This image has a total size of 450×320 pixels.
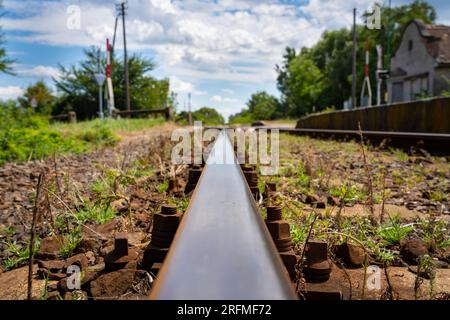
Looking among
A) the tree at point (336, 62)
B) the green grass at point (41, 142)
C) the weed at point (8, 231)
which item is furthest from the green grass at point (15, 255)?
the tree at point (336, 62)

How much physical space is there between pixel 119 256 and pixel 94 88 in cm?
4086

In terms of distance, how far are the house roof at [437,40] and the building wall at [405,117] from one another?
18.7 metres

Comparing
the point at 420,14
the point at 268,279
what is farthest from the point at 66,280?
the point at 420,14

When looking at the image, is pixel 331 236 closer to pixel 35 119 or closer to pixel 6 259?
pixel 6 259

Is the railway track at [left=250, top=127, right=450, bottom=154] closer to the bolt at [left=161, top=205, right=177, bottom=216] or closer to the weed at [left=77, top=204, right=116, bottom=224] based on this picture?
the weed at [left=77, top=204, right=116, bottom=224]

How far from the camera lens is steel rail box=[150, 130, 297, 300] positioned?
Result: 2.70 ft

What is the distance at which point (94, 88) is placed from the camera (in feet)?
132

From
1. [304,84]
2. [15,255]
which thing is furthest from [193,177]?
[304,84]

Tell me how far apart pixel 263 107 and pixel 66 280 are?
108m

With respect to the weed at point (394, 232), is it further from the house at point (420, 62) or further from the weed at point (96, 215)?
the house at point (420, 62)

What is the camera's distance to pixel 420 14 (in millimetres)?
57938

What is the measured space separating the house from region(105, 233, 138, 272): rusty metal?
89.7ft

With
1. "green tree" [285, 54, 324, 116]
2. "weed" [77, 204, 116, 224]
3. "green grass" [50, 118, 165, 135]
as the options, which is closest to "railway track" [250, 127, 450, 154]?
"weed" [77, 204, 116, 224]

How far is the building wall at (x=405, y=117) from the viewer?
7931 mm
